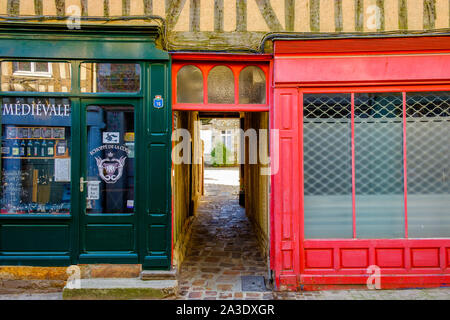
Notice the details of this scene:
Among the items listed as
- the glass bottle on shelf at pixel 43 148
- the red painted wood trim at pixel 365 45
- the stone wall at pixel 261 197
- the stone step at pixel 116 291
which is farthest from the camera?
the stone wall at pixel 261 197

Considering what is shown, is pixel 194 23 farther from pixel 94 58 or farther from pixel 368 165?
pixel 368 165

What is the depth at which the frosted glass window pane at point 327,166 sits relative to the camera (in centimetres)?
417

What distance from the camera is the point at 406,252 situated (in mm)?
4066

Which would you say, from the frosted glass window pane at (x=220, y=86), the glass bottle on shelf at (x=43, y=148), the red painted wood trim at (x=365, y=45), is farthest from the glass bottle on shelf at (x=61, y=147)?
the red painted wood trim at (x=365, y=45)

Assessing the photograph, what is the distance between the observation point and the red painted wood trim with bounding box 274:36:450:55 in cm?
391

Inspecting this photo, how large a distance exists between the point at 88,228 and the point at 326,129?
3.63 metres

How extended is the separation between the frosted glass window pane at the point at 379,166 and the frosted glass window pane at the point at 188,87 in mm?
2226

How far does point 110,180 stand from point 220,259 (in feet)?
7.55

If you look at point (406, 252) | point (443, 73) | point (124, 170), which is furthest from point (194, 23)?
point (406, 252)

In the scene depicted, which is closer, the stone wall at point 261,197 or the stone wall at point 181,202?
the stone wall at point 181,202

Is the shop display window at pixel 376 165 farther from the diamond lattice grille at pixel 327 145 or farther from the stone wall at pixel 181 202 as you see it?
the stone wall at pixel 181 202

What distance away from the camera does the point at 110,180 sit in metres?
4.23
